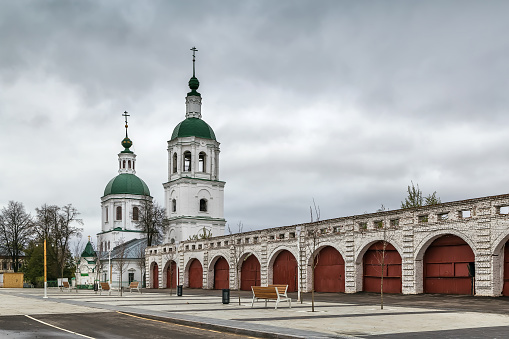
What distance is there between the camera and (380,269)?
3341cm

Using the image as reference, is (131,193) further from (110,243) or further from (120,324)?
(120,324)

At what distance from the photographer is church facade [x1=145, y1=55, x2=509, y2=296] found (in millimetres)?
26672

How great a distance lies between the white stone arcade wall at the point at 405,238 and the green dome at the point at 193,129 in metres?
32.4

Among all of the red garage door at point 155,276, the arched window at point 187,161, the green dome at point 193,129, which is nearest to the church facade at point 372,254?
the red garage door at point 155,276

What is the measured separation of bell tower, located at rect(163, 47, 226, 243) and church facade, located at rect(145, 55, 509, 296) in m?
16.7

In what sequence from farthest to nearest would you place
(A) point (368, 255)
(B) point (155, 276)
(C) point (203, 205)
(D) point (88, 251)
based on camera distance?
1. (C) point (203, 205)
2. (D) point (88, 251)
3. (B) point (155, 276)
4. (A) point (368, 255)

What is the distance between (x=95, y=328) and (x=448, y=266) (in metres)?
19.0

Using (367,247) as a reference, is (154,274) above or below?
below

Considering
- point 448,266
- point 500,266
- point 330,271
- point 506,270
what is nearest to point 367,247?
point 330,271

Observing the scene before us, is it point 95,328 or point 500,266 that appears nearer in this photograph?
point 95,328

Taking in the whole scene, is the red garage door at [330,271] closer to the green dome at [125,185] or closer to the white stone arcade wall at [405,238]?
the white stone arcade wall at [405,238]

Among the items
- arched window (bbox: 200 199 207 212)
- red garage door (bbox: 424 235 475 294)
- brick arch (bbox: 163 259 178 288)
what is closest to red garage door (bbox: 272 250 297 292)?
red garage door (bbox: 424 235 475 294)

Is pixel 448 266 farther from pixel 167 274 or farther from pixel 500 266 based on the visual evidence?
pixel 167 274

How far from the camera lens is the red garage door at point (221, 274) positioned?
163ft
